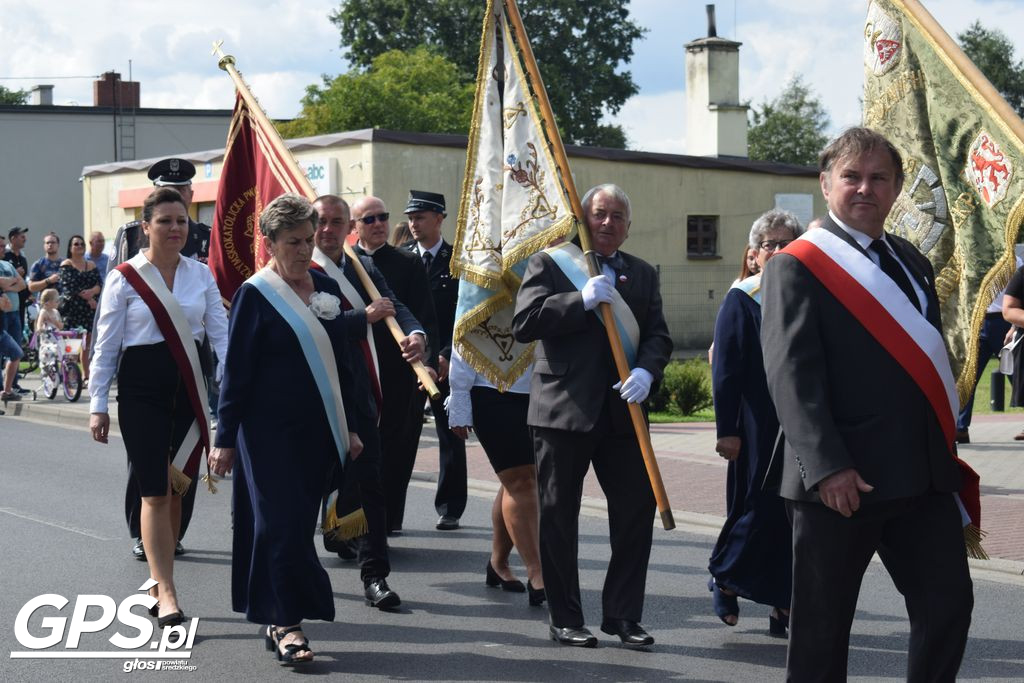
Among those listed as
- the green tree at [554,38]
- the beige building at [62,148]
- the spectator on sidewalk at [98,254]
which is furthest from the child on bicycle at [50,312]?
the green tree at [554,38]

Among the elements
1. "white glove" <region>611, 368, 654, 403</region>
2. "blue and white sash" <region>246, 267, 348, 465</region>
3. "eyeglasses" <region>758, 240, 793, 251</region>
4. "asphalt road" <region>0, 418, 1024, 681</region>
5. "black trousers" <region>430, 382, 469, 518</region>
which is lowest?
"asphalt road" <region>0, 418, 1024, 681</region>

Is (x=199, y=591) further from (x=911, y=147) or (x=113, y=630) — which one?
(x=911, y=147)

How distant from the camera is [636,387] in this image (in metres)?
6.35

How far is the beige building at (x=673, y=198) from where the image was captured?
93.5ft

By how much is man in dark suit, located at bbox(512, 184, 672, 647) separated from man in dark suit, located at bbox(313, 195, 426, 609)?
1007mm

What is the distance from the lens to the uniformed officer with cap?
797 centimetres

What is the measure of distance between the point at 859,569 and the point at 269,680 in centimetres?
263

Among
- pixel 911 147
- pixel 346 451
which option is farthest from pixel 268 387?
pixel 911 147

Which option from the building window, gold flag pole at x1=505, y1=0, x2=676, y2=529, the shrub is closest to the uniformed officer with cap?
gold flag pole at x1=505, y1=0, x2=676, y2=529

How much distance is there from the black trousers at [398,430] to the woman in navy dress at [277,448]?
240cm

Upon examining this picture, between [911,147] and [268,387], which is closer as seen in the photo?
[268,387]

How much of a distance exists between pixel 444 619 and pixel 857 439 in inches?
127

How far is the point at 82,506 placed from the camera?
1058 centimetres

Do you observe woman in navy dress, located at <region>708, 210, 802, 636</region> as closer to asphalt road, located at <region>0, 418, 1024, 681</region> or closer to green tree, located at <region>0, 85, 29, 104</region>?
asphalt road, located at <region>0, 418, 1024, 681</region>
